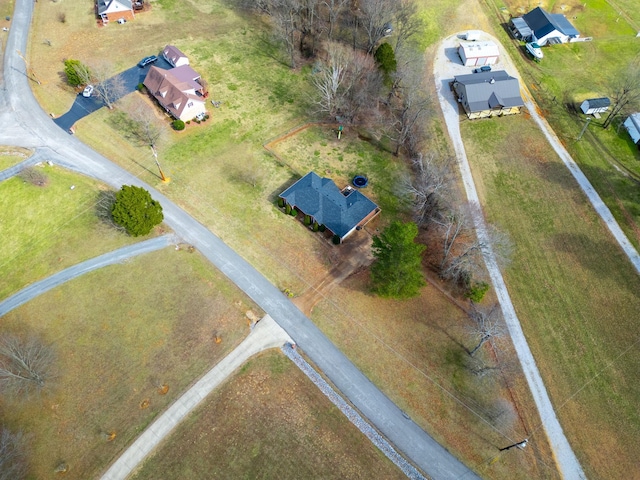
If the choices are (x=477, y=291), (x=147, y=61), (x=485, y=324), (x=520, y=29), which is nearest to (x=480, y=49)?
(x=520, y=29)

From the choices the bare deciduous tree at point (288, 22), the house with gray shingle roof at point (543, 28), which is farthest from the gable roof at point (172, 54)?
the house with gray shingle roof at point (543, 28)

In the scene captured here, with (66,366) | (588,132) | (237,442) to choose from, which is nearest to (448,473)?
(237,442)

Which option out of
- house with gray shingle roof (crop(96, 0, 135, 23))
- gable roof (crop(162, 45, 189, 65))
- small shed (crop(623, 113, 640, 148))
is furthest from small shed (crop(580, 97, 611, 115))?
house with gray shingle roof (crop(96, 0, 135, 23))

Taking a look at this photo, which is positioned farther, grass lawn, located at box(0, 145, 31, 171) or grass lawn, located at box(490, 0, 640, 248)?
grass lawn, located at box(490, 0, 640, 248)

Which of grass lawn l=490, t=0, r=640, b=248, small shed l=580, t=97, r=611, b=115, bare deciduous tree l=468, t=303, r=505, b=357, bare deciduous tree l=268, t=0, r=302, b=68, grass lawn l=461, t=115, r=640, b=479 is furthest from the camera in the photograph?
small shed l=580, t=97, r=611, b=115

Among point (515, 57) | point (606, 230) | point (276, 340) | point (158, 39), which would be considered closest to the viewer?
point (276, 340)

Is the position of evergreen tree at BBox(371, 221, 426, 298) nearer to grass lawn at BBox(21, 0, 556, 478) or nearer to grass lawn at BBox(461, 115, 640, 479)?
grass lawn at BBox(21, 0, 556, 478)

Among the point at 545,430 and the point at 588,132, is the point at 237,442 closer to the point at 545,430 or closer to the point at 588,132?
the point at 545,430
